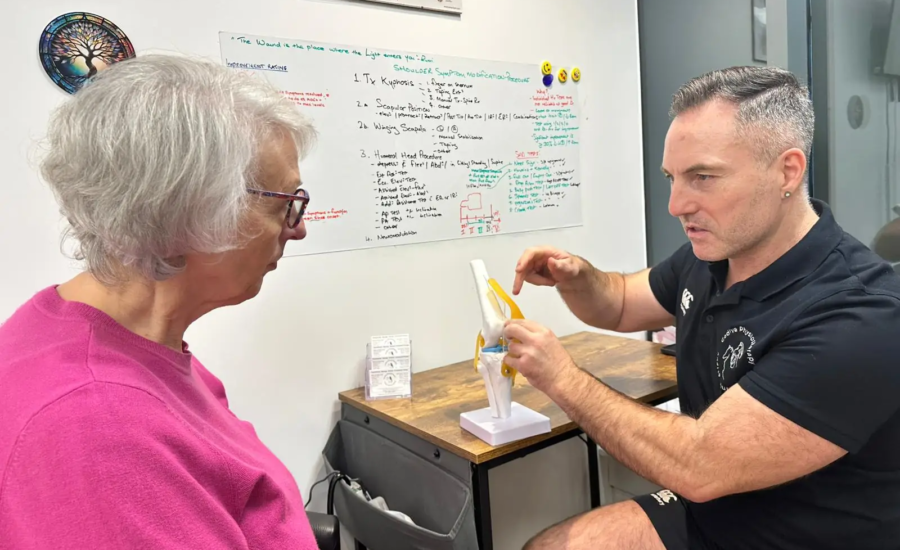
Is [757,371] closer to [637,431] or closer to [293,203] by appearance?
[637,431]

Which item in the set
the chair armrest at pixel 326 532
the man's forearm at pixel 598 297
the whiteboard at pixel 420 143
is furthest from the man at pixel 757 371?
the whiteboard at pixel 420 143

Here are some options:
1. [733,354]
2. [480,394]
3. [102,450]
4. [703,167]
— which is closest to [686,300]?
[733,354]

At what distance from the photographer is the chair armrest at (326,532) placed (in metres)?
1.19

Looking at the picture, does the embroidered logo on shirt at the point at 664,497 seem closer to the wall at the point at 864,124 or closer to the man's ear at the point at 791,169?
the man's ear at the point at 791,169

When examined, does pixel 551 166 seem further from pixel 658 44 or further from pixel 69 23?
pixel 69 23

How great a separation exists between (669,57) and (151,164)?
2.38 metres

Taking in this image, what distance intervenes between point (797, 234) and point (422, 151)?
115 cm

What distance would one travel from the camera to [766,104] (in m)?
1.15

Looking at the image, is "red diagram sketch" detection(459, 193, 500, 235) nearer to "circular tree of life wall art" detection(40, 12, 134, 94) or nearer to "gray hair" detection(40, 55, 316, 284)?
"circular tree of life wall art" detection(40, 12, 134, 94)

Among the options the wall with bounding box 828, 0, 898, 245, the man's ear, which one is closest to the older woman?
the man's ear

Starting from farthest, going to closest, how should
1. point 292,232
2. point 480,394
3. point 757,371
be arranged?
point 480,394
point 757,371
point 292,232

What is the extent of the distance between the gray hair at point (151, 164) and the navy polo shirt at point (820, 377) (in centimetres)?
95

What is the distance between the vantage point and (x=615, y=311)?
5.71 ft

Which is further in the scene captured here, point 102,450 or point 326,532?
point 326,532
